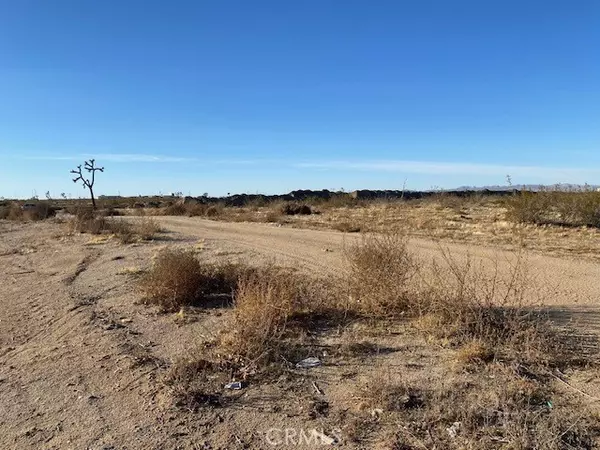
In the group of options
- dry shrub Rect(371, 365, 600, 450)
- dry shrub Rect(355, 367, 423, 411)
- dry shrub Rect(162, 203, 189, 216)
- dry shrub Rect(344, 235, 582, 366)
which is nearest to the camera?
dry shrub Rect(371, 365, 600, 450)

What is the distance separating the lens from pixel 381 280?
7422 mm

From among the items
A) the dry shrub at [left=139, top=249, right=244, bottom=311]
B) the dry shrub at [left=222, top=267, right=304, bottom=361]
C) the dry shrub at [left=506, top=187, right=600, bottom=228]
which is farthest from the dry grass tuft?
the dry shrub at [left=506, top=187, right=600, bottom=228]

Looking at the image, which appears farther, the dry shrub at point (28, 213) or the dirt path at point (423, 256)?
the dry shrub at point (28, 213)

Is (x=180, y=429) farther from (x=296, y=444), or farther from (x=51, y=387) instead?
(x=51, y=387)

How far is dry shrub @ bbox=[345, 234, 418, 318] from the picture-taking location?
7.38 m

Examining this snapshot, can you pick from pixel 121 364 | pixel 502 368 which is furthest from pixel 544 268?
pixel 121 364

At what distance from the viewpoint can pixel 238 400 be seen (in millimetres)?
5133

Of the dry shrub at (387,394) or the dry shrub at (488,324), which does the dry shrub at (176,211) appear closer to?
the dry shrub at (488,324)

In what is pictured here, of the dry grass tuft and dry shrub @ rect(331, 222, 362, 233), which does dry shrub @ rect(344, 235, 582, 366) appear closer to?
the dry grass tuft

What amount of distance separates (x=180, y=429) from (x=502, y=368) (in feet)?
9.71

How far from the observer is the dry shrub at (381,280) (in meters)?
7.38

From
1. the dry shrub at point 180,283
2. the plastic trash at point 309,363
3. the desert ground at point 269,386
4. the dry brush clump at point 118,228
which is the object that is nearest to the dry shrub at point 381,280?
the desert ground at point 269,386

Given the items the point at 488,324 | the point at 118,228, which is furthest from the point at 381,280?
the point at 118,228

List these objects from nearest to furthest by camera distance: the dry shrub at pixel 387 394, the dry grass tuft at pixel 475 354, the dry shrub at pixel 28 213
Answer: the dry shrub at pixel 387 394 → the dry grass tuft at pixel 475 354 → the dry shrub at pixel 28 213
